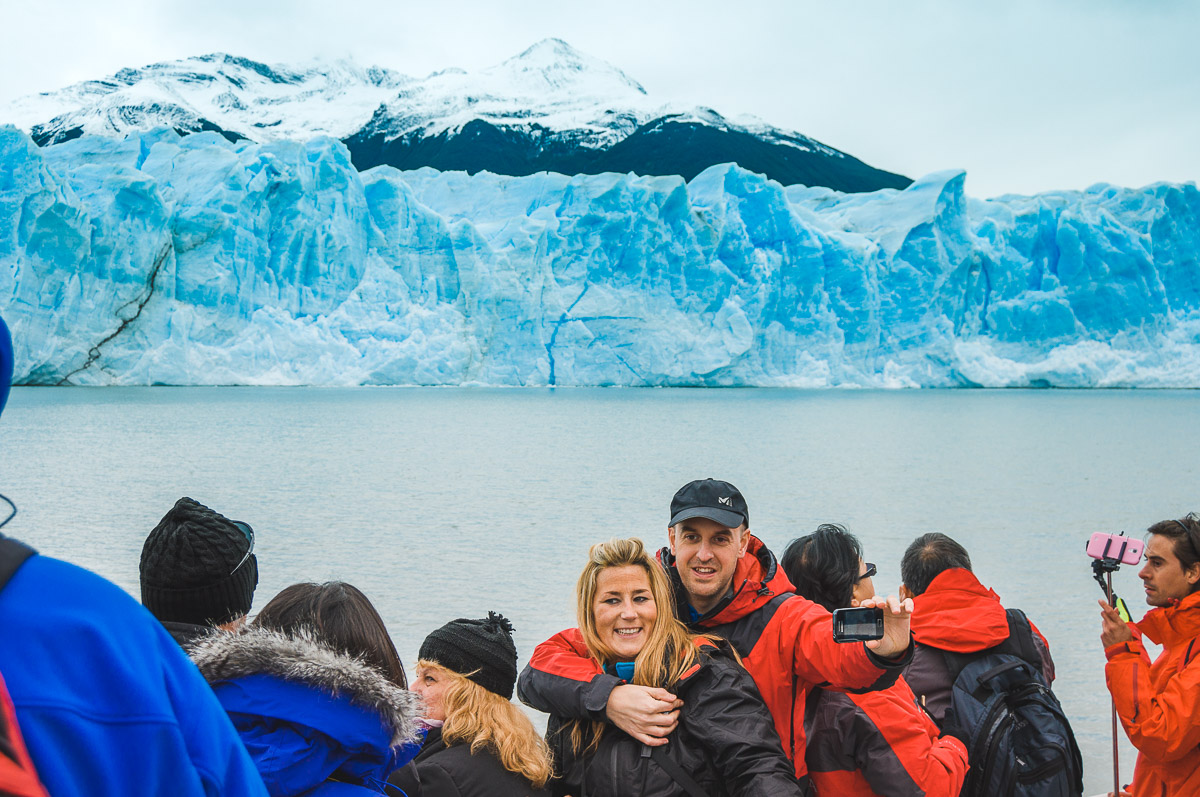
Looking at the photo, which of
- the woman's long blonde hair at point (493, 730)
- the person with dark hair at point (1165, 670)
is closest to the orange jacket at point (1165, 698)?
the person with dark hair at point (1165, 670)

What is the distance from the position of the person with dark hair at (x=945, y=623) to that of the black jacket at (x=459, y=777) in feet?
3.03

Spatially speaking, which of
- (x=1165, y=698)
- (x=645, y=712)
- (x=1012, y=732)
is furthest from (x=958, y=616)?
(x=645, y=712)

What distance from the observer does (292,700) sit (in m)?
0.88

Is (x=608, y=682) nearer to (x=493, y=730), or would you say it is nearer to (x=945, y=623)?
(x=493, y=730)

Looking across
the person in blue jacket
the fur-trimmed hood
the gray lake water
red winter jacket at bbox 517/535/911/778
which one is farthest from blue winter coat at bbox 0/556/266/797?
the gray lake water

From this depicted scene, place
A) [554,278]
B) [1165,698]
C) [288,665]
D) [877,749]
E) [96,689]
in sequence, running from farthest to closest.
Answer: [554,278], [1165,698], [877,749], [288,665], [96,689]

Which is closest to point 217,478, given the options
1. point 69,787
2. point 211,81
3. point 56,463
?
point 56,463

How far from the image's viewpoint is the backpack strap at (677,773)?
4.23 feet

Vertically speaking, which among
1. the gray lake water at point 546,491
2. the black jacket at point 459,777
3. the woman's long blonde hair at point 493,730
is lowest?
the gray lake water at point 546,491

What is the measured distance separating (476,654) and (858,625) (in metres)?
0.58

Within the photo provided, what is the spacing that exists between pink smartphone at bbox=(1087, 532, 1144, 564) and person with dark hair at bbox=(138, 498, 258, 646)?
1.82 metres

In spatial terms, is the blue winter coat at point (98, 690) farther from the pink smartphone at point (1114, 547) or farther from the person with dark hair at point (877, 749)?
the pink smartphone at point (1114, 547)

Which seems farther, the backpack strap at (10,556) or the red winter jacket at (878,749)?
the red winter jacket at (878,749)

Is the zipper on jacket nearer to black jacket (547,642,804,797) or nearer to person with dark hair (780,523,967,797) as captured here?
person with dark hair (780,523,967,797)
